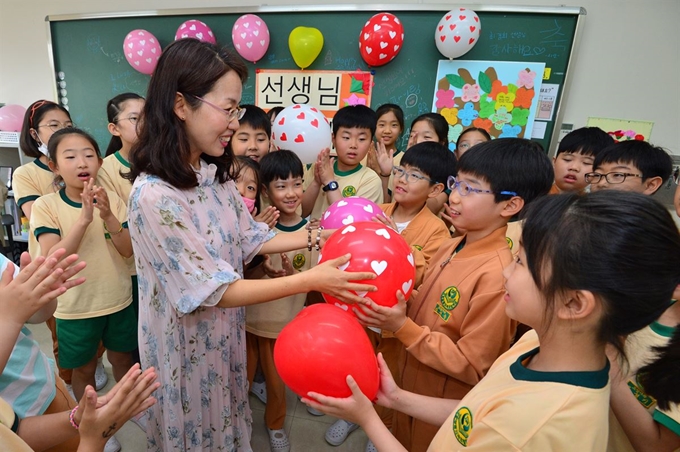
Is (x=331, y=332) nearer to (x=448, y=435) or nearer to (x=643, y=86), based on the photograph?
(x=448, y=435)

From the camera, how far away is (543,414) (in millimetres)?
584

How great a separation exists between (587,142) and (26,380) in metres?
2.76

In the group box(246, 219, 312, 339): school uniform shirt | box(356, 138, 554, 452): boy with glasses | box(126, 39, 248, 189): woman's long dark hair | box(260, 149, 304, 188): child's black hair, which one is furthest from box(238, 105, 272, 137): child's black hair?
box(356, 138, 554, 452): boy with glasses

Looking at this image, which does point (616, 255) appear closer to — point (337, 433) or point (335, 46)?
point (337, 433)

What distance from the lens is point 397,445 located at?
0.80 m

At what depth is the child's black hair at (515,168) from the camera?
110 cm

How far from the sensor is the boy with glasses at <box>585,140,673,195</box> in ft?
5.53

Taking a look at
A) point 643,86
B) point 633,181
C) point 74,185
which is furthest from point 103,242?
point 643,86

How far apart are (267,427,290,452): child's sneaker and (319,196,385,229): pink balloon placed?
1169mm

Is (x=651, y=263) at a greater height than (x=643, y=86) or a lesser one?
lesser

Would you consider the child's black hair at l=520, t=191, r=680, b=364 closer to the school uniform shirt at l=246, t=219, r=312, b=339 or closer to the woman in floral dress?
the woman in floral dress

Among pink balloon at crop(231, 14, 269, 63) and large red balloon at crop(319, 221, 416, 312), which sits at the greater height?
pink balloon at crop(231, 14, 269, 63)

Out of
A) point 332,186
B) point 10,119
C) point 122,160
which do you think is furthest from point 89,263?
point 10,119

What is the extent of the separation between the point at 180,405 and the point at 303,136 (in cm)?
161
